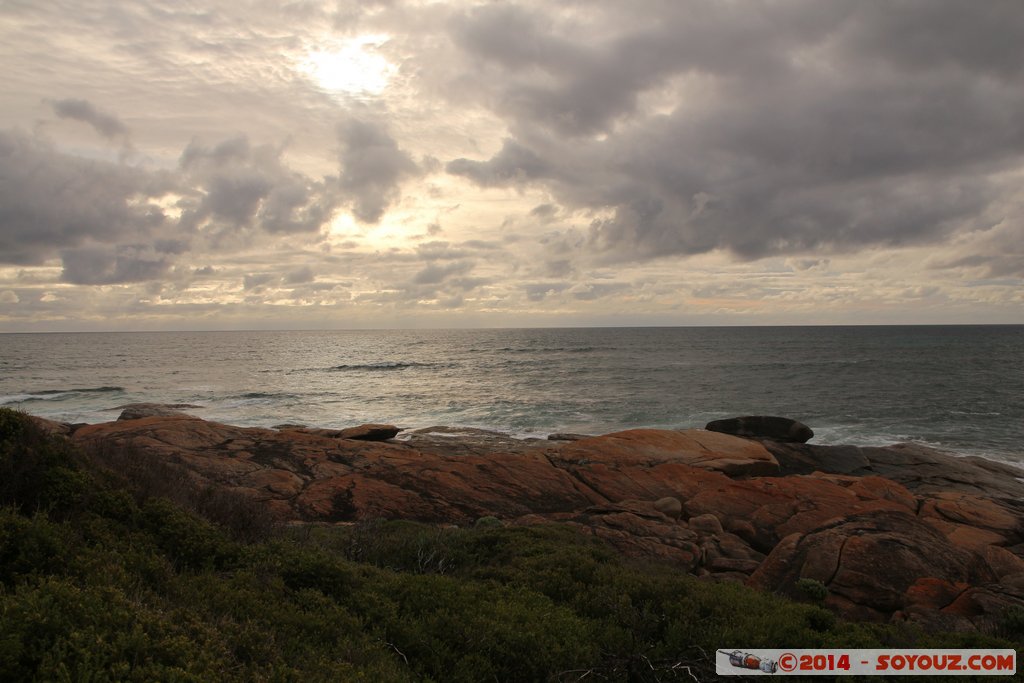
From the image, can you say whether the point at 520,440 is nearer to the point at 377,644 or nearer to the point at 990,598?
the point at 990,598

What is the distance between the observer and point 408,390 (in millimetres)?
65375

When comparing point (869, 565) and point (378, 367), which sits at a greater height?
point (869, 565)

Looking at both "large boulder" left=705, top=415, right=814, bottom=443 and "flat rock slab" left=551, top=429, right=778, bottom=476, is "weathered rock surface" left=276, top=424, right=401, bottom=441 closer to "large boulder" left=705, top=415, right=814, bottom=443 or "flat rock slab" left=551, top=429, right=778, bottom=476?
"flat rock slab" left=551, top=429, right=778, bottom=476

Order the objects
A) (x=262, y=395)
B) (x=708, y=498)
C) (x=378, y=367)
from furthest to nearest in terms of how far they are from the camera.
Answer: (x=378, y=367), (x=262, y=395), (x=708, y=498)

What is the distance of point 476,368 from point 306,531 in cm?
7785

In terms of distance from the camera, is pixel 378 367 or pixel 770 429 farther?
pixel 378 367

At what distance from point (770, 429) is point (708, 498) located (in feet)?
60.9

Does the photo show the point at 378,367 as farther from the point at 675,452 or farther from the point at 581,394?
the point at 675,452

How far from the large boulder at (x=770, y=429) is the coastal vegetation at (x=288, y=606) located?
25245mm

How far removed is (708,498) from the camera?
19.2 metres

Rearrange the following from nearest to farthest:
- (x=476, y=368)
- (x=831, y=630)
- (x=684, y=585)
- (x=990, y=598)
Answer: (x=831, y=630) < (x=684, y=585) < (x=990, y=598) < (x=476, y=368)

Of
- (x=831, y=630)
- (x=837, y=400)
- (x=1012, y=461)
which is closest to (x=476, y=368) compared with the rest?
(x=837, y=400)

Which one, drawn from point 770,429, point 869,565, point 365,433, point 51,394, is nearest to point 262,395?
point 51,394

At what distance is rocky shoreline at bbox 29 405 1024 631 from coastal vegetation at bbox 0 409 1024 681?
2651mm
